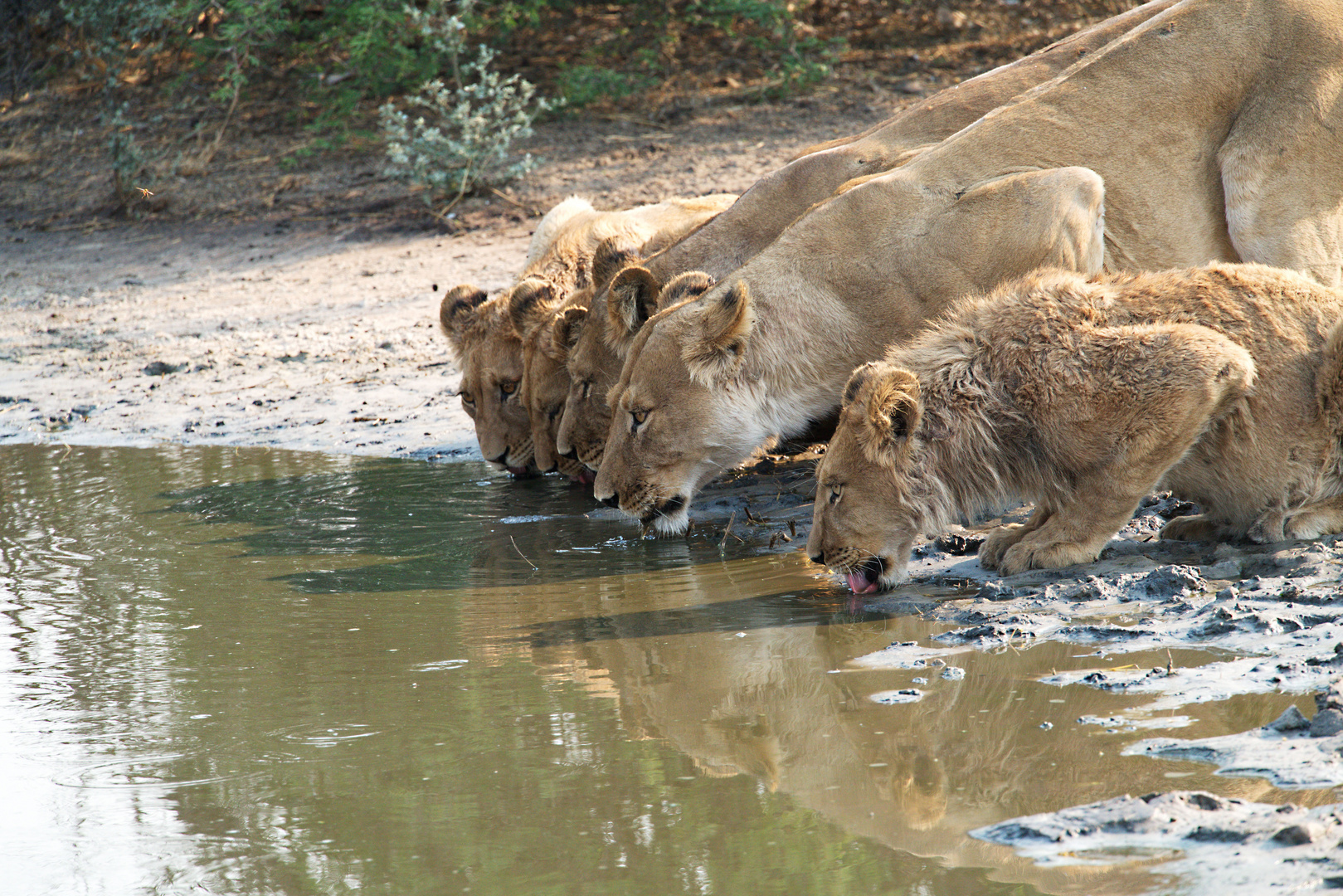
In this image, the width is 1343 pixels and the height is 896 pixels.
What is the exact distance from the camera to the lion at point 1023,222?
6.25 metres

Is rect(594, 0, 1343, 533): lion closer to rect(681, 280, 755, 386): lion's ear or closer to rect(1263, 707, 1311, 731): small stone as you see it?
rect(681, 280, 755, 386): lion's ear

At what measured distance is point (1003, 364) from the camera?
17.2 feet

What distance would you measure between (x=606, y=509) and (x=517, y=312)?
4.16ft

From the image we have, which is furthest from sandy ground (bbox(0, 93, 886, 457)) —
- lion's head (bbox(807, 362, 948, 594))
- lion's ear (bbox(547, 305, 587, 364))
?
lion's head (bbox(807, 362, 948, 594))

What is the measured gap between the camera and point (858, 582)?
5.35m

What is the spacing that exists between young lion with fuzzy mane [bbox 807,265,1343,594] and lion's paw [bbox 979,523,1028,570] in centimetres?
3

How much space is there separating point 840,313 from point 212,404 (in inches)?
224

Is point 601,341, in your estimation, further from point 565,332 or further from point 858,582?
point 858,582

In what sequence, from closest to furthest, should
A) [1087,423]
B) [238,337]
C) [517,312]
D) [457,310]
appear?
[1087,423]
[517,312]
[457,310]
[238,337]

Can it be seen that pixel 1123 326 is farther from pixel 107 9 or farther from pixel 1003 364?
pixel 107 9

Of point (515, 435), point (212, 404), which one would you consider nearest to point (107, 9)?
point (212, 404)

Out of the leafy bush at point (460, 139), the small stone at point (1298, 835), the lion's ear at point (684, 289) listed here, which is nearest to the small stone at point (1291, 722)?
the small stone at point (1298, 835)

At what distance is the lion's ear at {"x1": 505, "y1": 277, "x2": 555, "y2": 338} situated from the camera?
7.52 meters

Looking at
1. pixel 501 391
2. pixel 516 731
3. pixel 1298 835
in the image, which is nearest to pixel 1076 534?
pixel 1298 835
